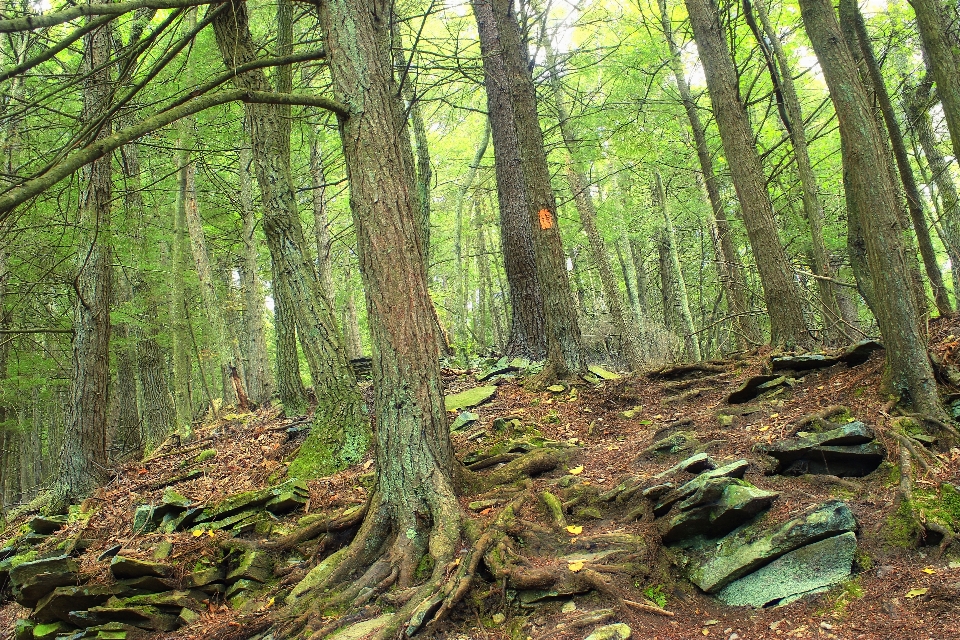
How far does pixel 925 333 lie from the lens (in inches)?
179

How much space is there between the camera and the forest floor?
2.96m

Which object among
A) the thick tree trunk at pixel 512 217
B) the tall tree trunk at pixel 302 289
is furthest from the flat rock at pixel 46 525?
the thick tree trunk at pixel 512 217

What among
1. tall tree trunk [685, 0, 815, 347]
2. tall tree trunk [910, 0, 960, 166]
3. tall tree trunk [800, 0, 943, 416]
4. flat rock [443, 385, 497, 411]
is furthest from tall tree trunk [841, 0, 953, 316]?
flat rock [443, 385, 497, 411]

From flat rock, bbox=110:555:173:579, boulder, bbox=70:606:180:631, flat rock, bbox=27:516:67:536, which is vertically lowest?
boulder, bbox=70:606:180:631

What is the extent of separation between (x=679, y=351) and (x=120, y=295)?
48.7 feet

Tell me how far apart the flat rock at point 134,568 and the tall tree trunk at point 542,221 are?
15.6 ft

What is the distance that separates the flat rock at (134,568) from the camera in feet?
14.9

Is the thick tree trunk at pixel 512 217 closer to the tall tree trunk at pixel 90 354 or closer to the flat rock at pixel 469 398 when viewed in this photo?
the flat rock at pixel 469 398

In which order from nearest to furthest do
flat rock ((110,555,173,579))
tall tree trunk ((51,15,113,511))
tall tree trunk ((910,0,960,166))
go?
flat rock ((110,555,173,579)), tall tree trunk ((910,0,960,166)), tall tree trunk ((51,15,113,511))

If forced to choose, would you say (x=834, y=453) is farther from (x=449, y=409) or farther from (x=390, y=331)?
(x=449, y=409)

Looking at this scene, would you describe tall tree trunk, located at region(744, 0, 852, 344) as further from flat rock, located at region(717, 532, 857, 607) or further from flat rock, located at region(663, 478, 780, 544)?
flat rock, located at region(717, 532, 857, 607)

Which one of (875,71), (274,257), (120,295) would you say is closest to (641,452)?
(274,257)

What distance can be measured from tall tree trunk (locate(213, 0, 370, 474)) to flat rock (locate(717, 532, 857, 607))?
4107 mm

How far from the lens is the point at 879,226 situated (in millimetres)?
4383
